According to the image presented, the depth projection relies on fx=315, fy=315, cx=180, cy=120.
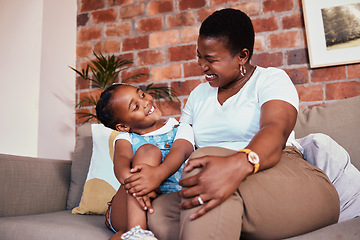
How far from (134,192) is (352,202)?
2.45 ft

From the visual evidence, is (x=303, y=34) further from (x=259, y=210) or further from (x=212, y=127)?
(x=259, y=210)

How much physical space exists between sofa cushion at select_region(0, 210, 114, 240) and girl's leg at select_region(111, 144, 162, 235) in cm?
10

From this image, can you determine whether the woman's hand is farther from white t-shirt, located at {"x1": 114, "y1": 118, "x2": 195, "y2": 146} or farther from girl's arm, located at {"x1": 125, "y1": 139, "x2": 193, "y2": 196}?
white t-shirt, located at {"x1": 114, "y1": 118, "x2": 195, "y2": 146}

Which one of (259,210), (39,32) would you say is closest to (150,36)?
(39,32)

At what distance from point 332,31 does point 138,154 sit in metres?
1.80

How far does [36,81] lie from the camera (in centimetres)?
246

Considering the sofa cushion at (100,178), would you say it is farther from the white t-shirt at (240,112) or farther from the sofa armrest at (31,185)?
the white t-shirt at (240,112)

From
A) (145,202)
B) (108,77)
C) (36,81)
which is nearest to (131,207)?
(145,202)

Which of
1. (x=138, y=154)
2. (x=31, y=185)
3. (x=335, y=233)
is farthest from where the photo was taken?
(x=31, y=185)

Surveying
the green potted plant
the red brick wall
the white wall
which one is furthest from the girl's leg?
the white wall

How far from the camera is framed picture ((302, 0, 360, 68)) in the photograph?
7.00ft

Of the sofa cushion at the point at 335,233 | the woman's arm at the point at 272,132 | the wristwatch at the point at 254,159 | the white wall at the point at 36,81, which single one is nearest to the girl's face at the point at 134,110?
the woman's arm at the point at 272,132

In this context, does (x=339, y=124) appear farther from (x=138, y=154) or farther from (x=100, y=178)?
(x=100, y=178)

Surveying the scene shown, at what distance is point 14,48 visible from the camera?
Answer: 2.57 metres
